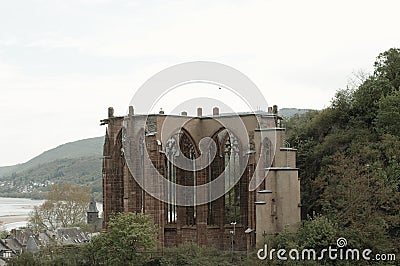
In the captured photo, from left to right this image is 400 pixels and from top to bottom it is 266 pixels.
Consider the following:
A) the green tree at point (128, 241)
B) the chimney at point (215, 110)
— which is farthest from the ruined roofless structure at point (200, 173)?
the green tree at point (128, 241)

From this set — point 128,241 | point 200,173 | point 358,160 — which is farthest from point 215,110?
point 128,241

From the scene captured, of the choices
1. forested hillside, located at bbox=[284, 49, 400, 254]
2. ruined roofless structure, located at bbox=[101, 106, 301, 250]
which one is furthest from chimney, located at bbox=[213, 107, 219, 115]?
forested hillside, located at bbox=[284, 49, 400, 254]

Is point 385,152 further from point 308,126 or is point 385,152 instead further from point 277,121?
point 308,126

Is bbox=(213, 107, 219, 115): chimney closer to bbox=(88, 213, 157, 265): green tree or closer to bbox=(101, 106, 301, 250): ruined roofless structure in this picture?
bbox=(101, 106, 301, 250): ruined roofless structure

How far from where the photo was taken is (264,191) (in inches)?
1162

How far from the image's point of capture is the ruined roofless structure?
102 ft

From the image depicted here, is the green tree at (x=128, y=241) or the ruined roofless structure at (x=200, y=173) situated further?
the ruined roofless structure at (x=200, y=173)

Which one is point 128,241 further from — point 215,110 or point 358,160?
point 358,160

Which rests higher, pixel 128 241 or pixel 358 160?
pixel 358 160

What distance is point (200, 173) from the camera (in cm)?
3369

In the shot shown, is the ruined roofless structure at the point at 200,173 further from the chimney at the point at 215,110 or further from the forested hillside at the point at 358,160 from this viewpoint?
the forested hillside at the point at 358,160

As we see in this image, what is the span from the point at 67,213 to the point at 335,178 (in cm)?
4756

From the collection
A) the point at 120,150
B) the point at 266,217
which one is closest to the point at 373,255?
the point at 266,217

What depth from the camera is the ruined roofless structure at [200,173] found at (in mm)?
31094
